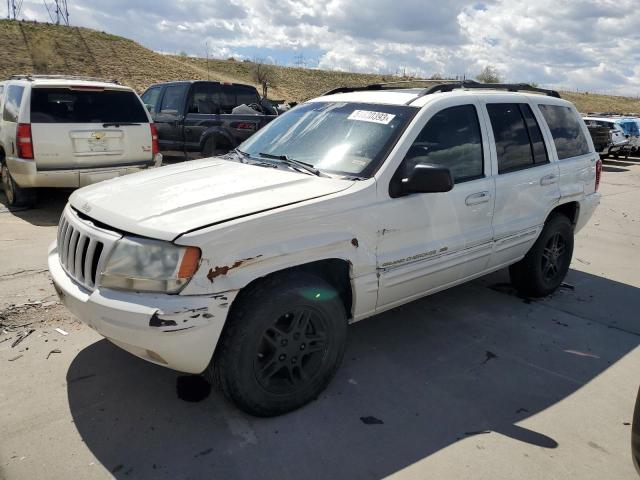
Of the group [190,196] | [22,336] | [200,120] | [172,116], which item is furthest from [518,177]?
[172,116]

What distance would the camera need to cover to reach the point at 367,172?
3221mm

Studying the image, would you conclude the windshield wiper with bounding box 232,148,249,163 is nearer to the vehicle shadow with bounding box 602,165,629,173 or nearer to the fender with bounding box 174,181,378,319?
the fender with bounding box 174,181,378,319

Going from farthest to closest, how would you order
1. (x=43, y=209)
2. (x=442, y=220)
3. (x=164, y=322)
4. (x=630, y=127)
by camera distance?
(x=630, y=127) < (x=43, y=209) < (x=442, y=220) < (x=164, y=322)

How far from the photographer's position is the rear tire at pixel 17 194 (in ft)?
23.9

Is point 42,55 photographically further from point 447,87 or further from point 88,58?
point 447,87

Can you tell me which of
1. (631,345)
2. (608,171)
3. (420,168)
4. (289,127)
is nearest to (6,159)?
(289,127)

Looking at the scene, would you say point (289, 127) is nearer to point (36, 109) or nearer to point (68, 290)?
point (68, 290)

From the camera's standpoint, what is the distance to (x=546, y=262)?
4.82m

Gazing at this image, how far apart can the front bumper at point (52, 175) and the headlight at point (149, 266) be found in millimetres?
4868

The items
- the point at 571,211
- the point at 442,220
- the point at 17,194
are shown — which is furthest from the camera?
the point at 17,194

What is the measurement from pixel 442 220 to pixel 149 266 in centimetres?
197

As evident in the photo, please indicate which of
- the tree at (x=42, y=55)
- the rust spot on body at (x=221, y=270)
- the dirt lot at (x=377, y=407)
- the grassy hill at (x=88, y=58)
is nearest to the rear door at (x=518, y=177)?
the dirt lot at (x=377, y=407)

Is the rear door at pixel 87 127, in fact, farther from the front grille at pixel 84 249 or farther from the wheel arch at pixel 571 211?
the wheel arch at pixel 571 211

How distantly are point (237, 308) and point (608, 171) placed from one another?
17.2 metres
